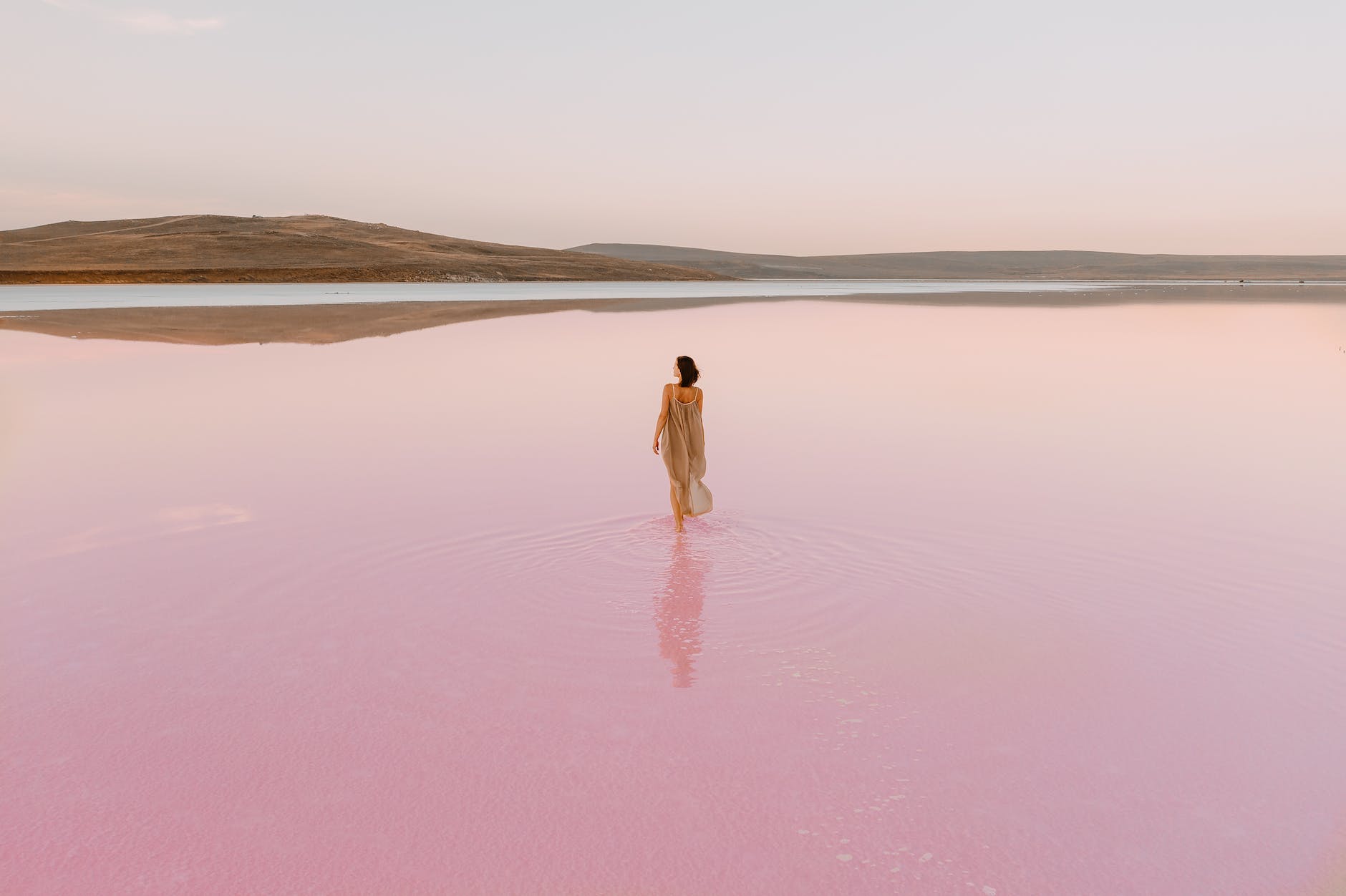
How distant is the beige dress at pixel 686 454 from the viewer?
8.40 metres

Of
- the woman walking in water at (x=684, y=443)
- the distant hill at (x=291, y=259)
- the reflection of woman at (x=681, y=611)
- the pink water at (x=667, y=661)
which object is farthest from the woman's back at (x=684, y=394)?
the distant hill at (x=291, y=259)

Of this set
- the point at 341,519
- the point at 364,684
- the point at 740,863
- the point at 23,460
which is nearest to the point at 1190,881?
the point at 740,863

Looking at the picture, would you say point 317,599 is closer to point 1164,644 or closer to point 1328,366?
point 1164,644

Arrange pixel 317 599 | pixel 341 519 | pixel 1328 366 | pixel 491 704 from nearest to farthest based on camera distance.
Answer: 1. pixel 491 704
2. pixel 317 599
3. pixel 341 519
4. pixel 1328 366

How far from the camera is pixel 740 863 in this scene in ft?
12.1

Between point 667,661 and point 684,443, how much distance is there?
10.2ft

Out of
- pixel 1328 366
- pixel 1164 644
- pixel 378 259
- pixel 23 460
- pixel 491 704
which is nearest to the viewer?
pixel 491 704

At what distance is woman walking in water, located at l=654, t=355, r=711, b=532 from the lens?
8391 millimetres

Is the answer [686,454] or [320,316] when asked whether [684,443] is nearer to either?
[686,454]

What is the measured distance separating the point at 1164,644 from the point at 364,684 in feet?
14.2

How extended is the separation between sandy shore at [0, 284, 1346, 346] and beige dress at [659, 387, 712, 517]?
62.2ft

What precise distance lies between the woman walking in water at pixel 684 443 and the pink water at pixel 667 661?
0.27 metres

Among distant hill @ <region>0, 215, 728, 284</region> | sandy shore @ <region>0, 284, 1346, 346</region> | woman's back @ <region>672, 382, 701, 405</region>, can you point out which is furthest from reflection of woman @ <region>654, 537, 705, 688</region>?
distant hill @ <region>0, 215, 728, 284</region>

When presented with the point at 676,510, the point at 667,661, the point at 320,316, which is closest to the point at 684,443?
the point at 676,510
